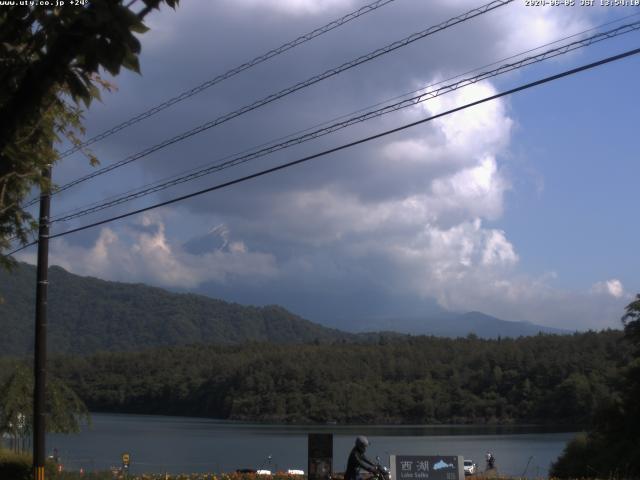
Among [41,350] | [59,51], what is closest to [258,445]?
[41,350]

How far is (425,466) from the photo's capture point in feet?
49.1

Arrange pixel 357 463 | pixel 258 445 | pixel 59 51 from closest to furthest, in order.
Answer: pixel 59 51 < pixel 357 463 < pixel 258 445

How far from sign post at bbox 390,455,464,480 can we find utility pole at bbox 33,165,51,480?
7546mm

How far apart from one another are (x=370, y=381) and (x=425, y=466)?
11185 cm

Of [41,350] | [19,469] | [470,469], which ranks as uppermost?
[41,350]

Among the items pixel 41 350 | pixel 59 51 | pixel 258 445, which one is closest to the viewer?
pixel 59 51

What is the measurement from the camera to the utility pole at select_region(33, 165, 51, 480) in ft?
59.0

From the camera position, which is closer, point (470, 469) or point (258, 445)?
point (470, 469)

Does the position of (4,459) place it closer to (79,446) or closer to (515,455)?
(515,455)

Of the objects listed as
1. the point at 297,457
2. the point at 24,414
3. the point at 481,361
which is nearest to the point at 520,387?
the point at 481,361

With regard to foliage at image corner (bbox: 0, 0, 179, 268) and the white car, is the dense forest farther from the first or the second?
foliage at image corner (bbox: 0, 0, 179, 268)

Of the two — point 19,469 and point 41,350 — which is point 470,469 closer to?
point 19,469

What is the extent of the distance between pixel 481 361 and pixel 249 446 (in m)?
53.2

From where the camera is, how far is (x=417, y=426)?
109m
